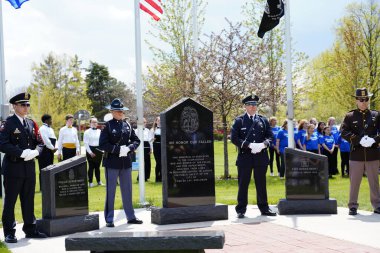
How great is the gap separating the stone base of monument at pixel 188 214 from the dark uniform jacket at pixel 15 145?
7.60 ft

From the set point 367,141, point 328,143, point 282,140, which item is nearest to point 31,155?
point 367,141

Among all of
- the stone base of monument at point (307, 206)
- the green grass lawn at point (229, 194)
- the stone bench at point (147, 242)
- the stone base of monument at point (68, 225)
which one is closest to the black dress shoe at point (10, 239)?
the stone base of monument at point (68, 225)

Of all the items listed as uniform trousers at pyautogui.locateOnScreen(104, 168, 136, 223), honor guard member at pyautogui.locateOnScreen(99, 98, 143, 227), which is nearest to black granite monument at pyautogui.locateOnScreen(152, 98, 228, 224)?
uniform trousers at pyautogui.locateOnScreen(104, 168, 136, 223)

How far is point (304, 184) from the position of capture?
33.0ft

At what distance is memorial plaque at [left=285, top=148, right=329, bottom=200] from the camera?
10.0 metres

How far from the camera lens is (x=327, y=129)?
1809 centimetres

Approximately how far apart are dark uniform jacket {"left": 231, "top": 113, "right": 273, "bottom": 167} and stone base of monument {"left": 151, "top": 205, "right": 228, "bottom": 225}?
39.9 inches

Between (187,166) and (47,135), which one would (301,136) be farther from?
(187,166)

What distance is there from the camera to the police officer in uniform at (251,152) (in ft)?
32.5

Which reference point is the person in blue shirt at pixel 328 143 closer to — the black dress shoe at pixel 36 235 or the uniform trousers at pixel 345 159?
the uniform trousers at pixel 345 159

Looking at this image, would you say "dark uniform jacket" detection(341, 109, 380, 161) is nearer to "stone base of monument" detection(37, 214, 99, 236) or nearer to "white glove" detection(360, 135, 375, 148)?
"white glove" detection(360, 135, 375, 148)

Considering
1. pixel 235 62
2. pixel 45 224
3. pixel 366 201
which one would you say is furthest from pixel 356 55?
pixel 45 224

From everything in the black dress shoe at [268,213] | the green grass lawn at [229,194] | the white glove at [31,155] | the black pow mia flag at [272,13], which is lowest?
the green grass lawn at [229,194]

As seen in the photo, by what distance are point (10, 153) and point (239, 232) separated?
3.66 meters
